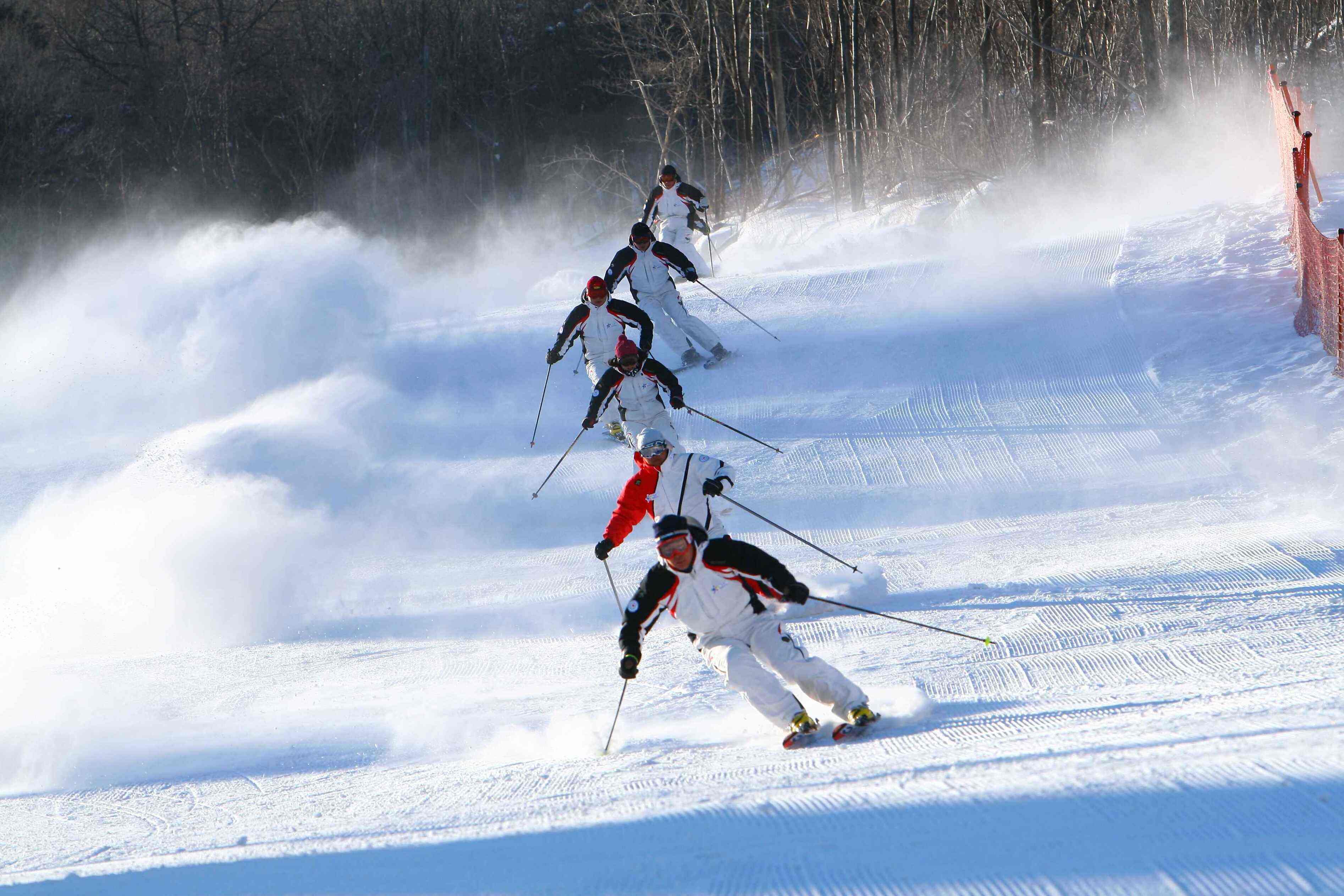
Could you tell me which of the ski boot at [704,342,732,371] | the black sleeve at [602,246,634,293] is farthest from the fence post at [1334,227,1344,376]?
the black sleeve at [602,246,634,293]

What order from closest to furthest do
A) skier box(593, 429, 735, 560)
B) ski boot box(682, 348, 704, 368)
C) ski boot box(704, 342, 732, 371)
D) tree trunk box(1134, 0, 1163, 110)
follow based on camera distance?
skier box(593, 429, 735, 560)
ski boot box(704, 342, 732, 371)
ski boot box(682, 348, 704, 368)
tree trunk box(1134, 0, 1163, 110)

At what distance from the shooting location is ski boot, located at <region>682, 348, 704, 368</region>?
12.5 m

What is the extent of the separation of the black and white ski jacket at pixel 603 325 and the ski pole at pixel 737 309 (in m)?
2.09

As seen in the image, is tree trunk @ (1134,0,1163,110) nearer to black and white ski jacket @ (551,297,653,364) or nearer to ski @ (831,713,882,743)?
black and white ski jacket @ (551,297,653,364)

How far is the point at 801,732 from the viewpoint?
477 centimetres

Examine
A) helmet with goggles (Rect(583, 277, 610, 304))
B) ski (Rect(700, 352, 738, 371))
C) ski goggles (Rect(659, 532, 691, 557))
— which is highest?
helmet with goggles (Rect(583, 277, 610, 304))

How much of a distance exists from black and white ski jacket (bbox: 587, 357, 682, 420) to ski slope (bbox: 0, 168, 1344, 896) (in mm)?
1049

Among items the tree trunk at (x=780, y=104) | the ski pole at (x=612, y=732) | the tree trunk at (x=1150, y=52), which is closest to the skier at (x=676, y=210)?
the ski pole at (x=612, y=732)

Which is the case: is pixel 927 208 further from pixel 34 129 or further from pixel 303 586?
pixel 34 129

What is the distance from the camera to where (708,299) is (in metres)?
14.4

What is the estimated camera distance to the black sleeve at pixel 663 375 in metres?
9.17

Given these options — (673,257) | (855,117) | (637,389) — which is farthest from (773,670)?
(855,117)

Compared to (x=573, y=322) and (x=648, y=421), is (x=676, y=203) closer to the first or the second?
(x=573, y=322)

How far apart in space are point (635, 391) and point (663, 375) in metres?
0.34
